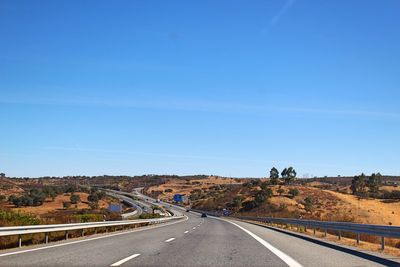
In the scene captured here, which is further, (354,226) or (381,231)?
(354,226)

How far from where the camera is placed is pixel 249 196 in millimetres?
120438

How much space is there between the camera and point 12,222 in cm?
2292

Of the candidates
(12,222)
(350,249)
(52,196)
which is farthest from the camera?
(52,196)

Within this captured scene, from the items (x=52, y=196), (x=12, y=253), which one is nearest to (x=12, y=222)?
(x=12, y=253)

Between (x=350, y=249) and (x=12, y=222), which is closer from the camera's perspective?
(x=350, y=249)

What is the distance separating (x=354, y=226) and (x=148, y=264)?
11.1 metres

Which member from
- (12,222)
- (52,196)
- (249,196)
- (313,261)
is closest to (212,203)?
(249,196)

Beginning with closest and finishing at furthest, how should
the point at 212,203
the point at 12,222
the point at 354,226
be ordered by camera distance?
the point at 354,226 → the point at 12,222 → the point at 212,203

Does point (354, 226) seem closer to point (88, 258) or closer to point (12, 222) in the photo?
point (88, 258)

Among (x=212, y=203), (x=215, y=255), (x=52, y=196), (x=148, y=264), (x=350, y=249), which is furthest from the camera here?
(x=212, y=203)

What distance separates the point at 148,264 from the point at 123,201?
5276 inches

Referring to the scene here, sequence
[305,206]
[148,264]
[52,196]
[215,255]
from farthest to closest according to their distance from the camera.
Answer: [52,196]
[305,206]
[215,255]
[148,264]

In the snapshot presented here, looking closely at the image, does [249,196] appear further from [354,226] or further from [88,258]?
[88,258]

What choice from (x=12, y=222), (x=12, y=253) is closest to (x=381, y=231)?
(x=12, y=253)
